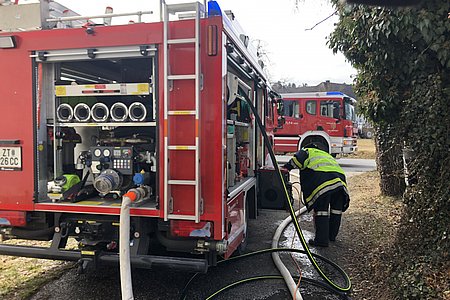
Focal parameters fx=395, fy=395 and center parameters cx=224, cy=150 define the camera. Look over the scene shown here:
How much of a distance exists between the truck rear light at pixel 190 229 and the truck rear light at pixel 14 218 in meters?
1.50

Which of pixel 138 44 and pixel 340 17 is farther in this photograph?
pixel 340 17

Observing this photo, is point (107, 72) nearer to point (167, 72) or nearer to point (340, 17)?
point (167, 72)

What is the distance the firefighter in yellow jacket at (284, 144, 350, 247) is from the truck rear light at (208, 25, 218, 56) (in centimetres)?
297

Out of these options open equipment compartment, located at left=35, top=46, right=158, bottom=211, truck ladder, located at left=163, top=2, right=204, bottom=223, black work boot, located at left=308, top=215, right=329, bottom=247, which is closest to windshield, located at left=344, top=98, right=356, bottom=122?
black work boot, located at left=308, top=215, right=329, bottom=247

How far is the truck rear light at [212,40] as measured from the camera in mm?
3299

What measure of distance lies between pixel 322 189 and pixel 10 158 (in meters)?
4.00

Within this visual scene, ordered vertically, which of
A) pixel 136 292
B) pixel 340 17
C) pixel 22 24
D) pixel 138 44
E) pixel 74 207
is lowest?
pixel 136 292

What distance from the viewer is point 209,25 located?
10.9 ft

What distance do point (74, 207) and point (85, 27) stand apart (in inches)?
64.8

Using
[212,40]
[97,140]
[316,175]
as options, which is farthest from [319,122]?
[212,40]

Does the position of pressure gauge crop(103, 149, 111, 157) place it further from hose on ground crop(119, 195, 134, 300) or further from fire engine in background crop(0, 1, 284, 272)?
hose on ground crop(119, 195, 134, 300)

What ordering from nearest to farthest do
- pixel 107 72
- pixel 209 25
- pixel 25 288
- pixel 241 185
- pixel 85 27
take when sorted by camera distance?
pixel 209 25 → pixel 85 27 → pixel 25 288 → pixel 241 185 → pixel 107 72

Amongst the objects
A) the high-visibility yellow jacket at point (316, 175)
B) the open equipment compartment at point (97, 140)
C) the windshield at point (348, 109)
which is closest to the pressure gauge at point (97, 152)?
the open equipment compartment at point (97, 140)

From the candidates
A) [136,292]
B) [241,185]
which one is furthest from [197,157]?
[136,292]
